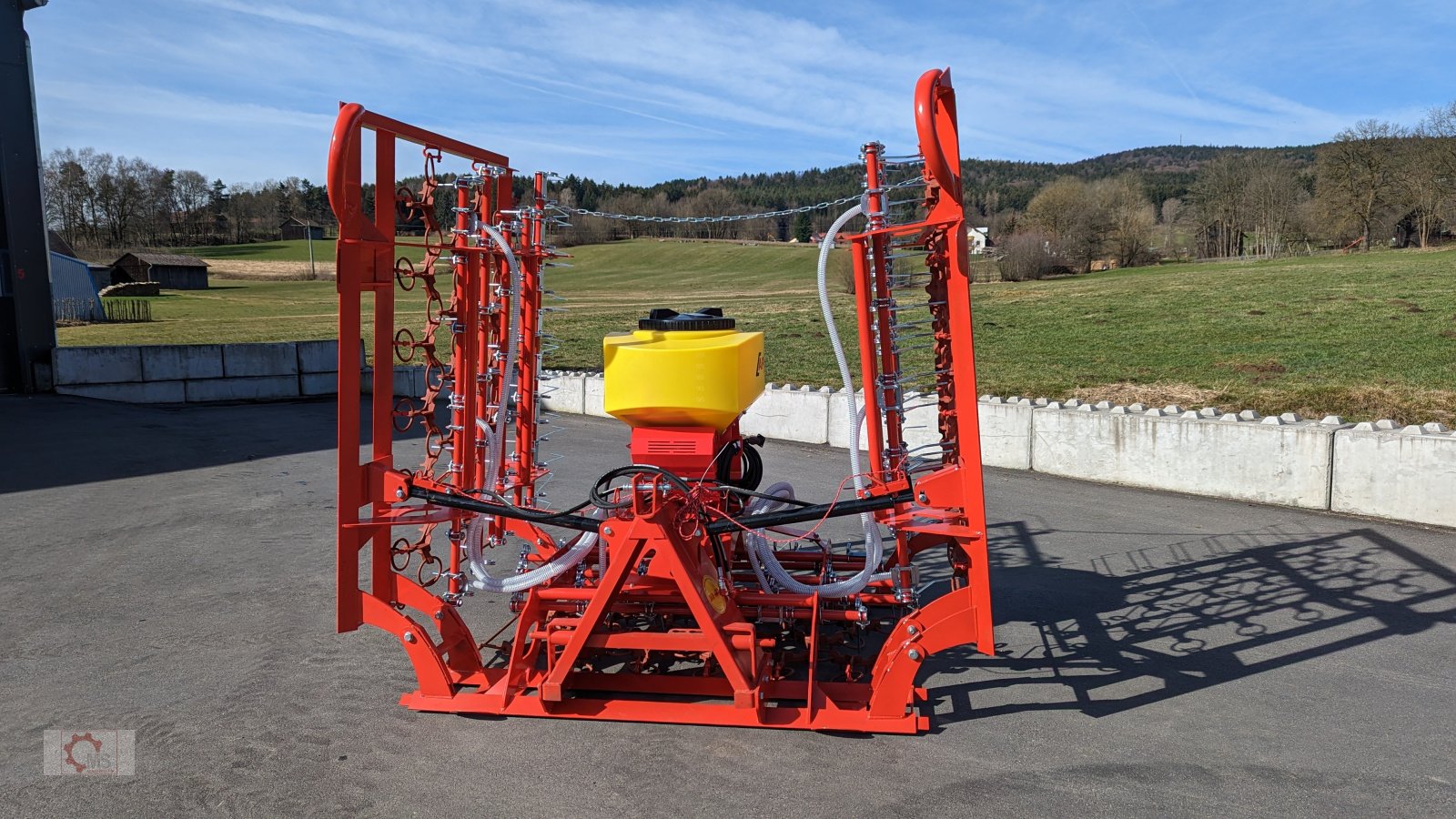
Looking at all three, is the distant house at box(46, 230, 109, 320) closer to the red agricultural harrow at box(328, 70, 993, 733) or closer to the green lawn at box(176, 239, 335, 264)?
the red agricultural harrow at box(328, 70, 993, 733)

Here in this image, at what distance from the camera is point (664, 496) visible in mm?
4621

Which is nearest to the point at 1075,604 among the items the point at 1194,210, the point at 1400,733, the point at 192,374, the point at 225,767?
the point at 1400,733

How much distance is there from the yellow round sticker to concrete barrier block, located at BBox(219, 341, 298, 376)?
1463cm

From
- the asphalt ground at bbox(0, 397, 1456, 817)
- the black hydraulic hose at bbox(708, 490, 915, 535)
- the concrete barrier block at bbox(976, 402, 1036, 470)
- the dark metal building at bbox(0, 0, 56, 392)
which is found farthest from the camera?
the dark metal building at bbox(0, 0, 56, 392)

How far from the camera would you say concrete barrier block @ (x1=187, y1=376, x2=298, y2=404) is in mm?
16672

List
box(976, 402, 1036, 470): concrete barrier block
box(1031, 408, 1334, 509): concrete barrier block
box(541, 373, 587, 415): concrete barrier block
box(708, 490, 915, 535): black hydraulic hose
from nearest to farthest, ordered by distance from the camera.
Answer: box(708, 490, 915, 535): black hydraulic hose, box(1031, 408, 1334, 509): concrete barrier block, box(976, 402, 1036, 470): concrete barrier block, box(541, 373, 587, 415): concrete barrier block

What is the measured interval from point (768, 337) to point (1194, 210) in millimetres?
47117

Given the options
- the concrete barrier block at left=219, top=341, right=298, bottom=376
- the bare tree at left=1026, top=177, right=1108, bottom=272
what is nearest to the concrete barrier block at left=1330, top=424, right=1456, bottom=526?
the concrete barrier block at left=219, top=341, right=298, bottom=376

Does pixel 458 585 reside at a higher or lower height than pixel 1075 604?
higher

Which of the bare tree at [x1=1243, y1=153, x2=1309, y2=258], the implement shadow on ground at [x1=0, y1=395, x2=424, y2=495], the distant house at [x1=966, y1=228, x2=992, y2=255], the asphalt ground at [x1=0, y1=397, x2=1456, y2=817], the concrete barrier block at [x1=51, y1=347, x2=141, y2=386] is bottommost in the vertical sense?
the asphalt ground at [x1=0, y1=397, x2=1456, y2=817]

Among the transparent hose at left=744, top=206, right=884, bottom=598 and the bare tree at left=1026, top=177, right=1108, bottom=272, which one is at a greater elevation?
the bare tree at left=1026, top=177, right=1108, bottom=272

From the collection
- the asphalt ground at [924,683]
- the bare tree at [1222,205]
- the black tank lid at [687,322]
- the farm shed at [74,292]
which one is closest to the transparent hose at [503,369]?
the black tank lid at [687,322]

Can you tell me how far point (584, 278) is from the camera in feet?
209

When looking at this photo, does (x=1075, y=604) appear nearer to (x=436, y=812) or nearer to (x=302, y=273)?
(x=436, y=812)
